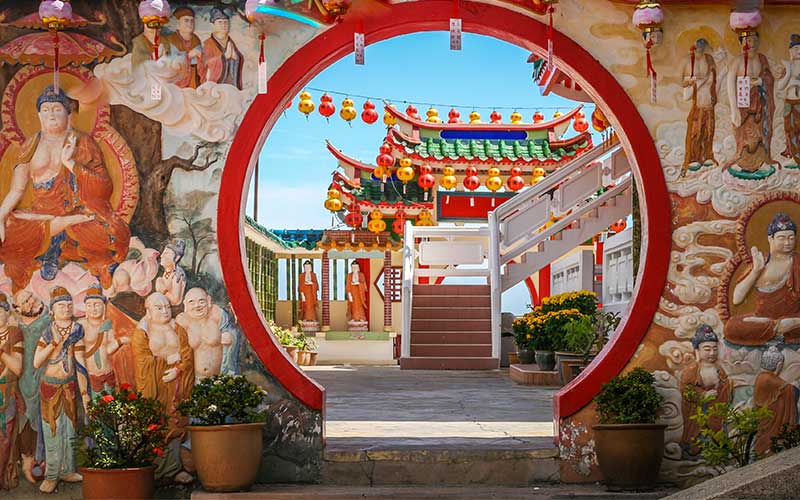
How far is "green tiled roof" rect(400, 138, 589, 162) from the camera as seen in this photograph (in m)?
23.6

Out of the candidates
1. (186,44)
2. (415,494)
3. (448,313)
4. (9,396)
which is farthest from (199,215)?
(448,313)

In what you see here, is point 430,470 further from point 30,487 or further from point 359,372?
point 359,372

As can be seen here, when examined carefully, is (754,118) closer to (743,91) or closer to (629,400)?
(743,91)

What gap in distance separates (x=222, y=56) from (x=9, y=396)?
263 cm

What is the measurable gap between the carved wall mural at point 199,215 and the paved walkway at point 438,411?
0.68 m

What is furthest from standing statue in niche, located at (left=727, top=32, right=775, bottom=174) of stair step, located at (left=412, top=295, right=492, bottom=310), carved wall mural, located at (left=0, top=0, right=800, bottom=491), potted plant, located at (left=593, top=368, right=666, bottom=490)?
stair step, located at (left=412, top=295, right=492, bottom=310)

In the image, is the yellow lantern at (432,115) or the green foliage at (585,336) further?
the yellow lantern at (432,115)

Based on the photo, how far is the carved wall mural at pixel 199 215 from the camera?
6.87 metres

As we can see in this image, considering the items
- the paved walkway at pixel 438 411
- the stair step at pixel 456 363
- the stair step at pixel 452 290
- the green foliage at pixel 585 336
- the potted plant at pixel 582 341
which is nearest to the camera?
the paved walkway at pixel 438 411

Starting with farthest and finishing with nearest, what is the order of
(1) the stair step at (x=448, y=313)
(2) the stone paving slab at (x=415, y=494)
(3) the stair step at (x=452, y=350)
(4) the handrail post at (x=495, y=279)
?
(1) the stair step at (x=448, y=313) → (4) the handrail post at (x=495, y=279) → (3) the stair step at (x=452, y=350) → (2) the stone paving slab at (x=415, y=494)

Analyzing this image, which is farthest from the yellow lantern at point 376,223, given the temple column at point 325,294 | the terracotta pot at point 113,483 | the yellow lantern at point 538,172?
the terracotta pot at point 113,483

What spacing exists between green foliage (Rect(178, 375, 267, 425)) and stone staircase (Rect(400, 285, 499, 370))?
9.00 meters

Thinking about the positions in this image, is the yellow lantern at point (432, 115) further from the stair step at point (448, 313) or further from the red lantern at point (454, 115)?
the stair step at point (448, 313)

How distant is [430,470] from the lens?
22.7 ft
